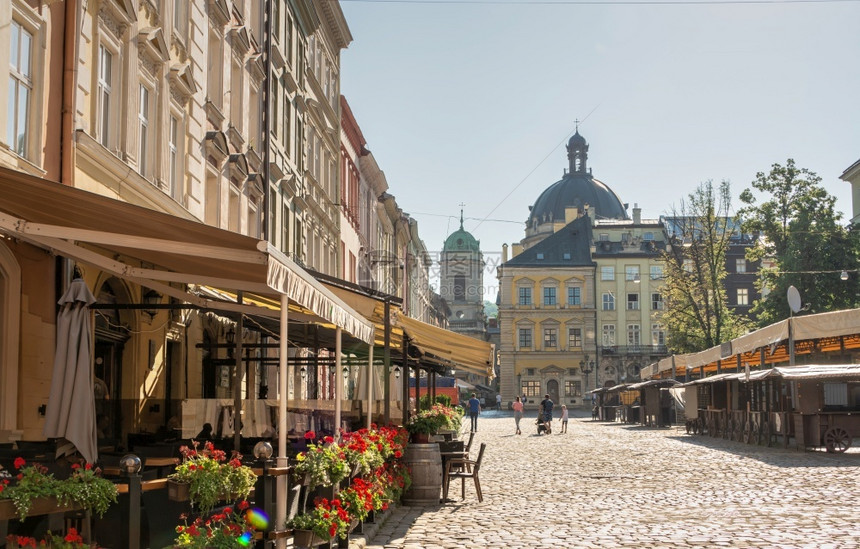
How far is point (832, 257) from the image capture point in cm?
5338

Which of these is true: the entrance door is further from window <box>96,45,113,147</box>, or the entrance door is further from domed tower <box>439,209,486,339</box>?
window <box>96,45,113,147</box>

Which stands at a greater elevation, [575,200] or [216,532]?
[575,200]

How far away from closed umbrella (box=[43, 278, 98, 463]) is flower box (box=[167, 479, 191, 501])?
2.40 m

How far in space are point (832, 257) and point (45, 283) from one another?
47257 mm

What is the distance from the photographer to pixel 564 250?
352 ft

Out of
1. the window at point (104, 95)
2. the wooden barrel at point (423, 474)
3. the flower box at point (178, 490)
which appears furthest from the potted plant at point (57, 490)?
the wooden barrel at point (423, 474)

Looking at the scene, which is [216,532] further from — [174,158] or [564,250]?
[564,250]

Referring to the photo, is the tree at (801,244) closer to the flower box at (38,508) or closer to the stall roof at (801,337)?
the stall roof at (801,337)

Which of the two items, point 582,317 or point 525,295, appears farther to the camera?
point 525,295

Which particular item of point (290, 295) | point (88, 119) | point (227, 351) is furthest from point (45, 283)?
point (227, 351)

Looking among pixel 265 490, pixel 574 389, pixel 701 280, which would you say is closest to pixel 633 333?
pixel 574 389

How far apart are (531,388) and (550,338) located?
4.86 meters

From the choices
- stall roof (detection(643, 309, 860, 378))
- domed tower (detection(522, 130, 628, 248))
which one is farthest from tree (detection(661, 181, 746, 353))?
domed tower (detection(522, 130, 628, 248))

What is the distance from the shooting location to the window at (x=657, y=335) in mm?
101950
